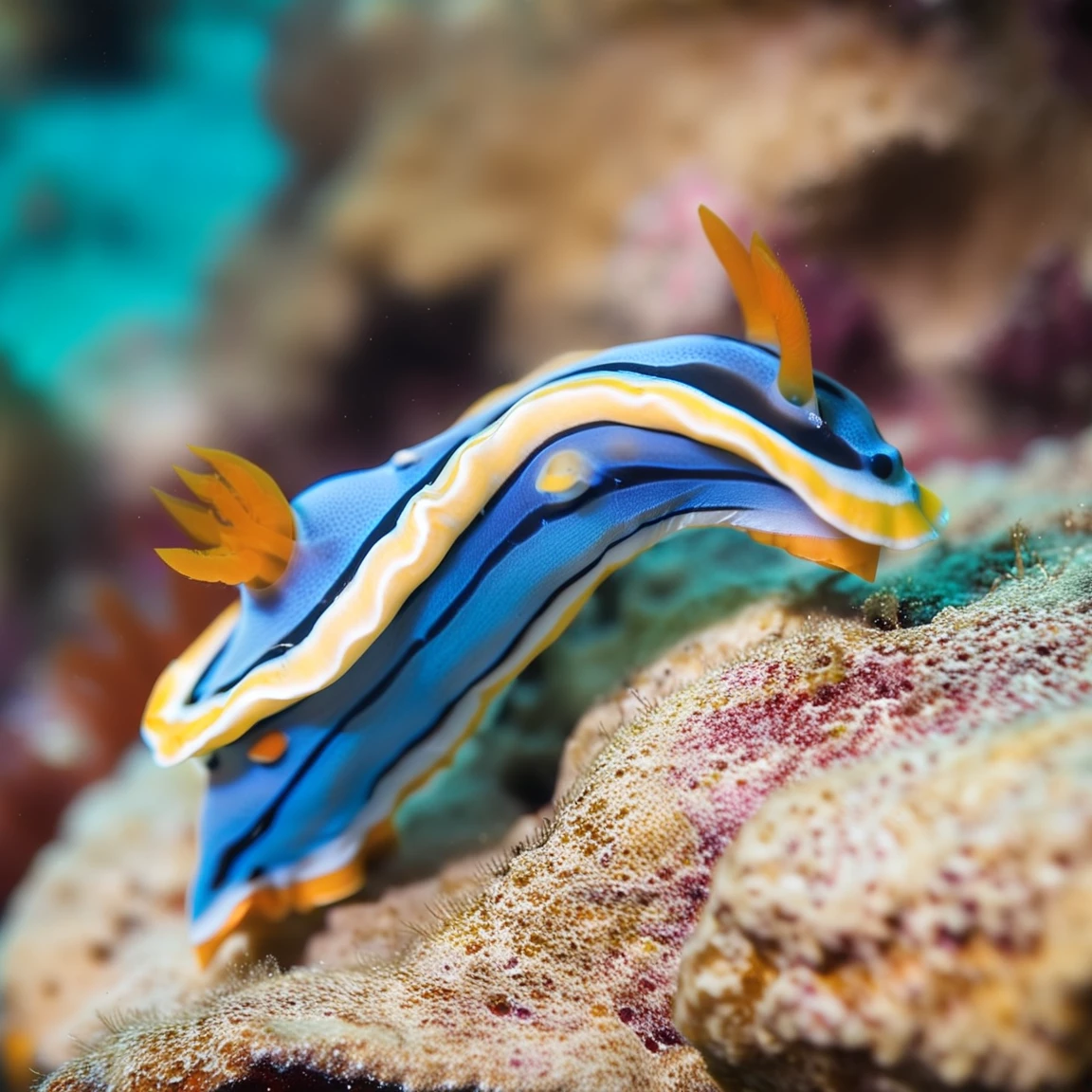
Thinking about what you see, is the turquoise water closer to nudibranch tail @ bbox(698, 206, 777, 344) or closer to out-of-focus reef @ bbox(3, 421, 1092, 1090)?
nudibranch tail @ bbox(698, 206, 777, 344)

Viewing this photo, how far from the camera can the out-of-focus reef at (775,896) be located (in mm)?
1121

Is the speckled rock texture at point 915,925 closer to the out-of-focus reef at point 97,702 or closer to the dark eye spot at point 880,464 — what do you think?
the dark eye spot at point 880,464

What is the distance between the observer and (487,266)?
575 cm

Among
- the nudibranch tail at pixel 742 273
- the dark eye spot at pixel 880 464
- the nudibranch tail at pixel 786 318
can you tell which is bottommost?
the dark eye spot at pixel 880 464

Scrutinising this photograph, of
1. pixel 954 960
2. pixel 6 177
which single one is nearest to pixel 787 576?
pixel 954 960

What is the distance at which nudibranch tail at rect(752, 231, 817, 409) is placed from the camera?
1980 millimetres

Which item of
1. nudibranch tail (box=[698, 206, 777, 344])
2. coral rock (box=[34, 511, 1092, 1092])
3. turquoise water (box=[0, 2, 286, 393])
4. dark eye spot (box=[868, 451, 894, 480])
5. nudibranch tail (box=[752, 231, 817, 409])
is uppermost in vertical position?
turquoise water (box=[0, 2, 286, 393])

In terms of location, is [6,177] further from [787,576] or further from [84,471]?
[787,576]

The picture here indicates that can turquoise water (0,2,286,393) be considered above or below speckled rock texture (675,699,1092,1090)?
above

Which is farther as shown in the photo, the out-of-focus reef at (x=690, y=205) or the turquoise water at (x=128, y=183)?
the turquoise water at (x=128, y=183)

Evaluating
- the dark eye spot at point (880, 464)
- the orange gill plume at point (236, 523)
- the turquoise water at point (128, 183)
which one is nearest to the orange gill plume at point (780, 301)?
the dark eye spot at point (880, 464)

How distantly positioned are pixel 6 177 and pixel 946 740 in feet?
80.4

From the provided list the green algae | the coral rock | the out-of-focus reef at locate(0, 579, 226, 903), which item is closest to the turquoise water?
the out-of-focus reef at locate(0, 579, 226, 903)

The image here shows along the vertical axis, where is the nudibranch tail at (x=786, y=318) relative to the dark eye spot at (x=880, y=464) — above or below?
above
